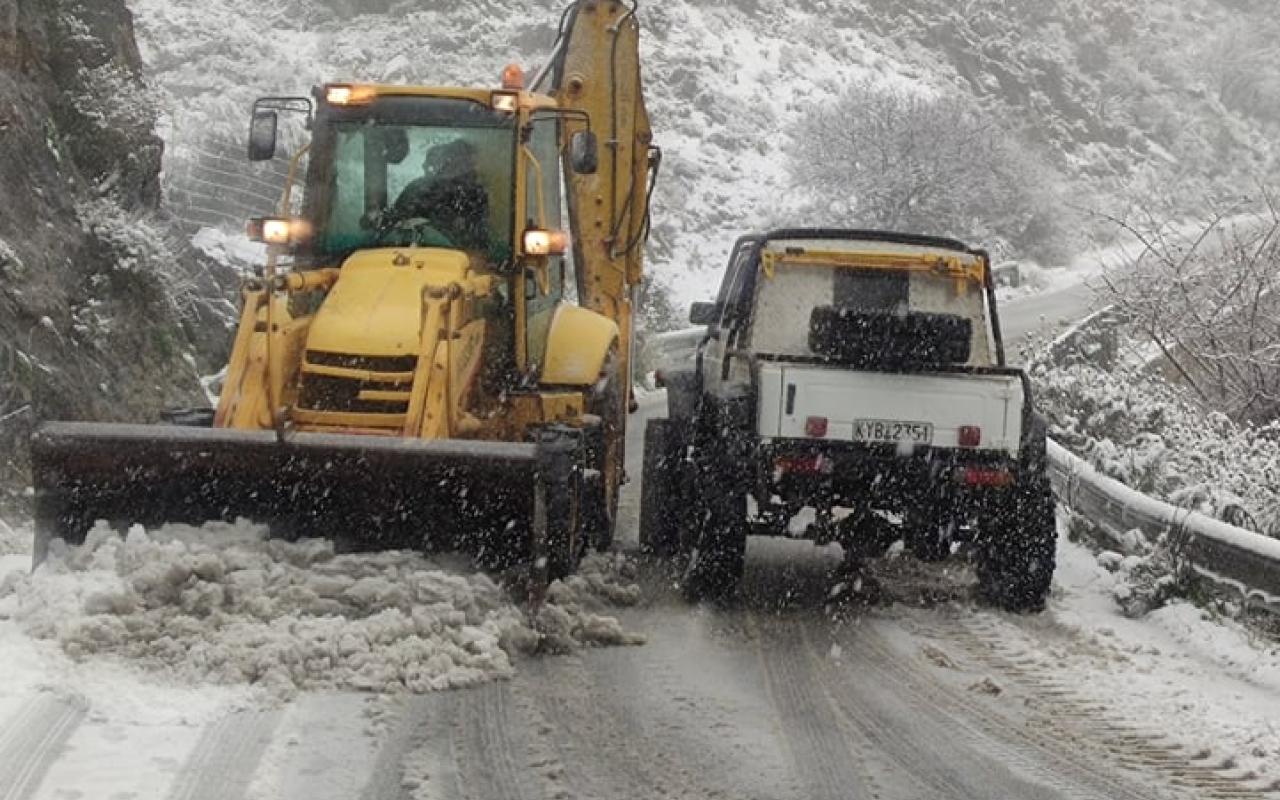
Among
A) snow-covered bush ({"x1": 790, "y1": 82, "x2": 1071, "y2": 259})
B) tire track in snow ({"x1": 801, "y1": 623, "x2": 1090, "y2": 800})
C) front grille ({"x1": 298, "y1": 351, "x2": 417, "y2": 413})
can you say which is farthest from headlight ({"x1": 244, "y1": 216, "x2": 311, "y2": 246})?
snow-covered bush ({"x1": 790, "y1": 82, "x2": 1071, "y2": 259})

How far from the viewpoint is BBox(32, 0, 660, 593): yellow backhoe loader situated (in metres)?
7.20

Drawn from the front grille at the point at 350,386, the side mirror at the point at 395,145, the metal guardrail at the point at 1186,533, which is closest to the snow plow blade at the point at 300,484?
the front grille at the point at 350,386

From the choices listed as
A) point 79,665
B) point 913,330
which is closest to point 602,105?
point 913,330

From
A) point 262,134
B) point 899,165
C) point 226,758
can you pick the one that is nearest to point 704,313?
point 262,134

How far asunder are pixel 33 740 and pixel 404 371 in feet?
9.53

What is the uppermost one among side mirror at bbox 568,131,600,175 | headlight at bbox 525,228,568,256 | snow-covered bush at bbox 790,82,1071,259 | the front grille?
snow-covered bush at bbox 790,82,1071,259

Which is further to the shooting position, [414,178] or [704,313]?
[704,313]

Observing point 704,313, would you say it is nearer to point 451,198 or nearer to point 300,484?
point 451,198

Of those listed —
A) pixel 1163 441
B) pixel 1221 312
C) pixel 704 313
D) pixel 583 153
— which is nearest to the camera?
pixel 583 153

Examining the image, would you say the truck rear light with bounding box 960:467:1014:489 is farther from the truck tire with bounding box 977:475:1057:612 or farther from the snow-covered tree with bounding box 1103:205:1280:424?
the snow-covered tree with bounding box 1103:205:1280:424

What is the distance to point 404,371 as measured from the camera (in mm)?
7773

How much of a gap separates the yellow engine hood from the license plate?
7.65 ft

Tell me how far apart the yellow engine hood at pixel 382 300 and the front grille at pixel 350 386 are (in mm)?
39

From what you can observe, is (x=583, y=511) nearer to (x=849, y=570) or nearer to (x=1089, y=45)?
(x=849, y=570)
